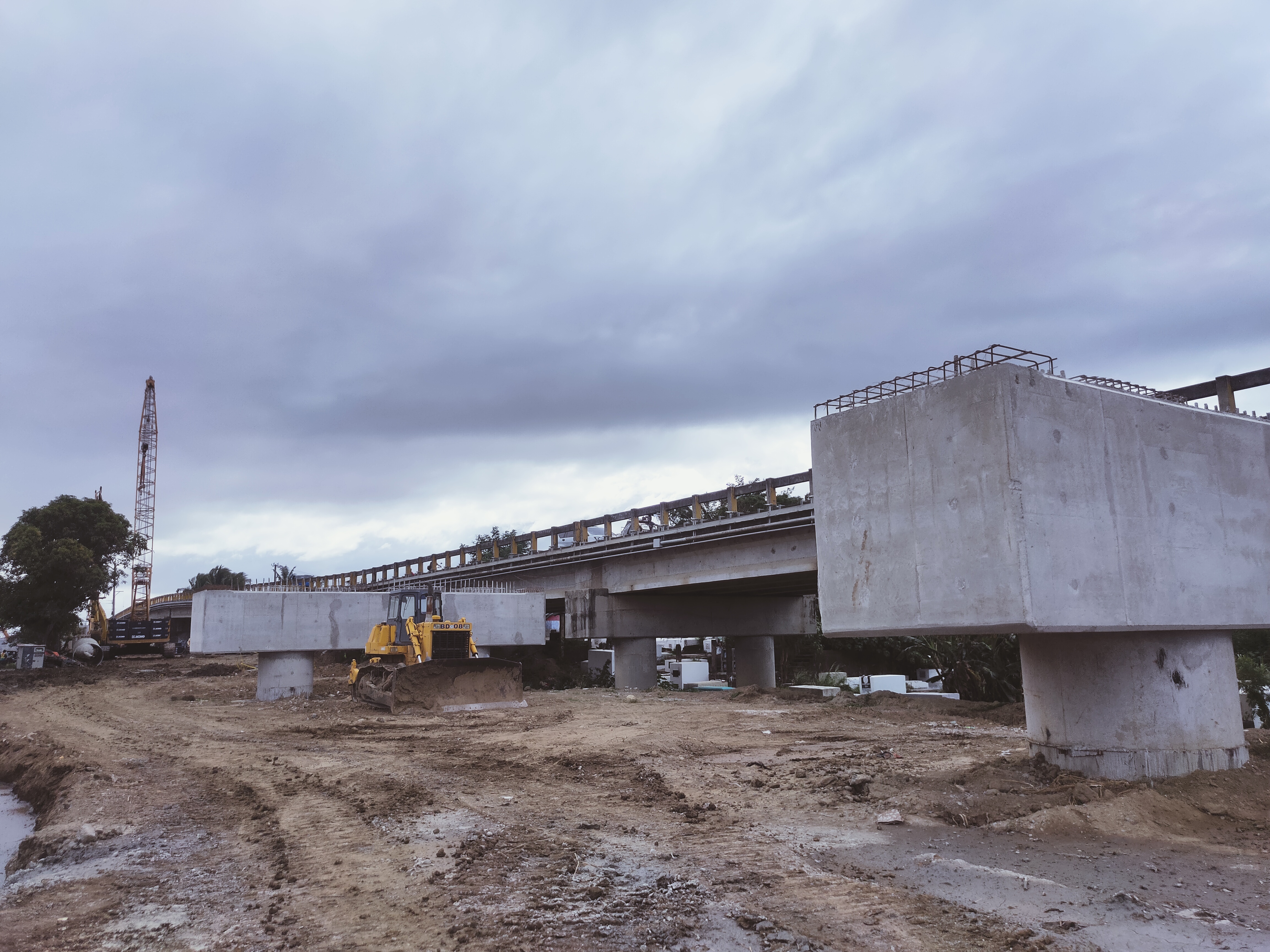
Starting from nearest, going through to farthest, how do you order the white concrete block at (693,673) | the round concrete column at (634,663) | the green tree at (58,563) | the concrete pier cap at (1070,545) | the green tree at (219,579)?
the concrete pier cap at (1070,545)
the round concrete column at (634,663)
the white concrete block at (693,673)
the green tree at (58,563)
the green tree at (219,579)

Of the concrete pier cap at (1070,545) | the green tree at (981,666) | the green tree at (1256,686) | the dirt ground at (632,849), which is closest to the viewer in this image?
the dirt ground at (632,849)

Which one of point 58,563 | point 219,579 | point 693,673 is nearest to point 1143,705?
point 693,673

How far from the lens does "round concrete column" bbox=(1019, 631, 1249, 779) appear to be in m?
10.1

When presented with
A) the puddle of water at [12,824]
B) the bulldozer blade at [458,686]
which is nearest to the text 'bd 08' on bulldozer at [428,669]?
the bulldozer blade at [458,686]

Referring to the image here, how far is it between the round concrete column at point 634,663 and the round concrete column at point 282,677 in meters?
10.8

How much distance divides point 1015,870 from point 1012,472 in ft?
12.6

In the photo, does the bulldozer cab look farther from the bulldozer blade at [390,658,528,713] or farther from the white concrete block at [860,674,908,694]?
the white concrete block at [860,674,908,694]

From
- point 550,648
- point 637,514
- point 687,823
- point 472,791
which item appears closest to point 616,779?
point 472,791

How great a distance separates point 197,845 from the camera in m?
9.08

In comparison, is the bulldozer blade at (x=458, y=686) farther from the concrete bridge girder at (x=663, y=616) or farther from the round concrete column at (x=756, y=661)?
the round concrete column at (x=756, y=661)

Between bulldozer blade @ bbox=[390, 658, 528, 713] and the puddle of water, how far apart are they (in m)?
8.16

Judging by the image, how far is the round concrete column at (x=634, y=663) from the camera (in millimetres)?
32344

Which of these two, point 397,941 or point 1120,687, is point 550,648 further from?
point 397,941

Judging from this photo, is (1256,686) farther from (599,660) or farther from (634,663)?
(599,660)
